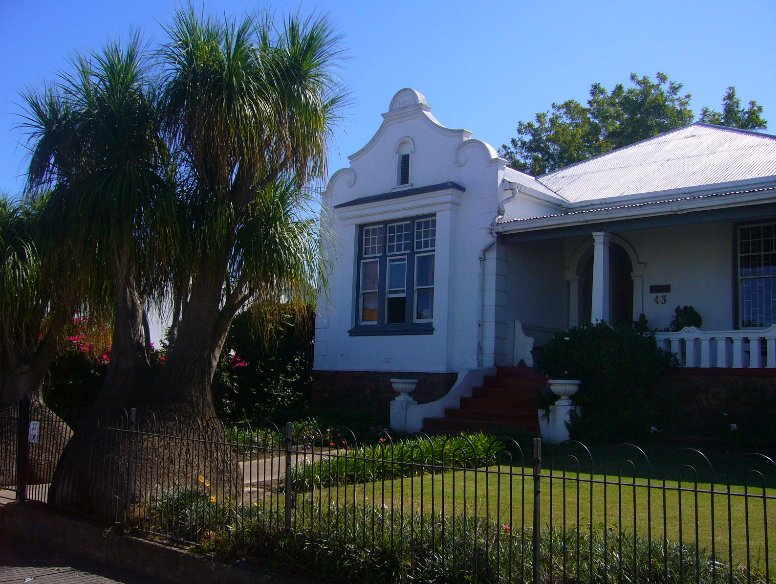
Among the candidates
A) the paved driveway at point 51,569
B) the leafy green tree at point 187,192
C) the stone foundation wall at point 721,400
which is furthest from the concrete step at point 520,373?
the paved driveway at point 51,569

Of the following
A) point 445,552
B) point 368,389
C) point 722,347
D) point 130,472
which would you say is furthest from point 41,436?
point 722,347

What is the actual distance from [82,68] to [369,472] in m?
6.00

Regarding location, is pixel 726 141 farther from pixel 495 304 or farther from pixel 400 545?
pixel 400 545

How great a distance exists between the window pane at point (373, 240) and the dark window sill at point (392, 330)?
1685 millimetres

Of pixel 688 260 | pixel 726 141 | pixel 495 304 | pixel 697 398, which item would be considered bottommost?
pixel 697 398

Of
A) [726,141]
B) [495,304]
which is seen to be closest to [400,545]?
[495,304]

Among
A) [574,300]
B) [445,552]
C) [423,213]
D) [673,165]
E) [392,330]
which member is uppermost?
[673,165]

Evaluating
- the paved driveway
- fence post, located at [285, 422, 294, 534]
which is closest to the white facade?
the paved driveway

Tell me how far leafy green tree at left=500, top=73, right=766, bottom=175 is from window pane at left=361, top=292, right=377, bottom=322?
1783 centimetres

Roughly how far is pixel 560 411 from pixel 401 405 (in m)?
3.08

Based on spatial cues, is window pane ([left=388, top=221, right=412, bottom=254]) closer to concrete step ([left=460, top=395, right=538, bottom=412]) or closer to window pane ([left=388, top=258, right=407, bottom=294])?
window pane ([left=388, top=258, right=407, bottom=294])

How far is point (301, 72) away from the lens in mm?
8977

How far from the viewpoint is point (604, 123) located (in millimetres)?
34625

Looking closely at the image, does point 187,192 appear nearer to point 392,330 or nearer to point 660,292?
point 392,330
